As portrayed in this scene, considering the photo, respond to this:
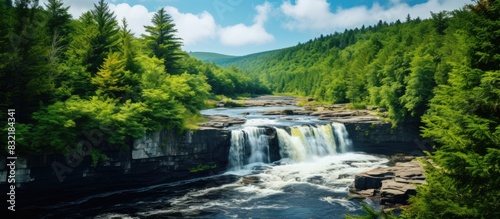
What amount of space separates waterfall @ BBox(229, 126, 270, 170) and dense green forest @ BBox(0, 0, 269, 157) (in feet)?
17.2

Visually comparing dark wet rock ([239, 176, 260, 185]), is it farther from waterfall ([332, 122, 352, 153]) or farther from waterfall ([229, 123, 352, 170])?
waterfall ([332, 122, 352, 153])

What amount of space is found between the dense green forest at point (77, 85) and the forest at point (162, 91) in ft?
0.28

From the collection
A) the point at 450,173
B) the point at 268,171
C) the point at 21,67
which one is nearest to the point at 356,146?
the point at 268,171

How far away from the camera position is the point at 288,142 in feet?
115

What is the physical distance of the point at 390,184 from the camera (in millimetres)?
22797

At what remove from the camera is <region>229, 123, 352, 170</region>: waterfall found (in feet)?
108

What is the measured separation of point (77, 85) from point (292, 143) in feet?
71.2

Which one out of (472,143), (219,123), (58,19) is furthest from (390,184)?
(58,19)

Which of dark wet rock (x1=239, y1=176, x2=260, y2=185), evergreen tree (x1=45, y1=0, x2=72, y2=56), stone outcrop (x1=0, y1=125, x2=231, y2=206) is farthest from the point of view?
evergreen tree (x1=45, y1=0, x2=72, y2=56)

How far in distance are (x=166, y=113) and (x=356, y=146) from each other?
79.5 feet

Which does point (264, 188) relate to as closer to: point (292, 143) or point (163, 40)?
point (292, 143)

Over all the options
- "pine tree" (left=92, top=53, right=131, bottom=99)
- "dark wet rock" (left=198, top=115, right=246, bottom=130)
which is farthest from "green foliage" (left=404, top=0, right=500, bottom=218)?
"pine tree" (left=92, top=53, right=131, bottom=99)

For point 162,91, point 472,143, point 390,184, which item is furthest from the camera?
point 162,91

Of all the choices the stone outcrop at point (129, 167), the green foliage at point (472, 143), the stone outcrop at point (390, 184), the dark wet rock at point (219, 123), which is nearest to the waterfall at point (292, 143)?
the stone outcrop at point (129, 167)
